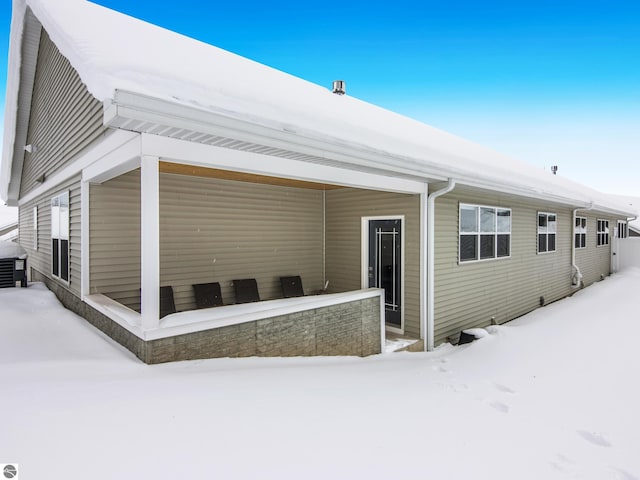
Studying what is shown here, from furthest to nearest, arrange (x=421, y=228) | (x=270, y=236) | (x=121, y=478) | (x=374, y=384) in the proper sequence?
(x=270, y=236) < (x=421, y=228) < (x=374, y=384) < (x=121, y=478)

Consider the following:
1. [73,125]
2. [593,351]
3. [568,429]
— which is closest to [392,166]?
[568,429]

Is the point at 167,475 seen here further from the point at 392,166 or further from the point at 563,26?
the point at 563,26

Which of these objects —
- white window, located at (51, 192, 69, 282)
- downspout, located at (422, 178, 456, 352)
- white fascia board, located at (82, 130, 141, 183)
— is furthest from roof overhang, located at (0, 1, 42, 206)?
downspout, located at (422, 178, 456, 352)

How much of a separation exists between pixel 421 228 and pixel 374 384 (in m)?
3.17

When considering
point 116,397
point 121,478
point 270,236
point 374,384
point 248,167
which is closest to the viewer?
point 121,478

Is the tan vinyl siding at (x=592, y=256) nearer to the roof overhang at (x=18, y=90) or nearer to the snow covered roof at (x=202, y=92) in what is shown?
the snow covered roof at (x=202, y=92)

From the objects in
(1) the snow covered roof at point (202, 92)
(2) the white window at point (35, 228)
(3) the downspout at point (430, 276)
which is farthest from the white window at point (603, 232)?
(2) the white window at point (35, 228)

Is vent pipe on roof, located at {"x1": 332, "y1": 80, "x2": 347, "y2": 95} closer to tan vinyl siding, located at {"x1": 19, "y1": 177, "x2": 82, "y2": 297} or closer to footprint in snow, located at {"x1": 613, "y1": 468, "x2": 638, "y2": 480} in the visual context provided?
tan vinyl siding, located at {"x1": 19, "y1": 177, "x2": 82, "y2": 297}

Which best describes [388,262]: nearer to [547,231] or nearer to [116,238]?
[116,238]

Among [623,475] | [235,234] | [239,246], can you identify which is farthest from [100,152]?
[623,475]

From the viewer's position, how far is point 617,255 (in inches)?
641

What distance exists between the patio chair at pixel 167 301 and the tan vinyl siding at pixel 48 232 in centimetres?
110

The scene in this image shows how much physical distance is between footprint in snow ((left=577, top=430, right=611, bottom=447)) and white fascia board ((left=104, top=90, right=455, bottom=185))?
3.32 metres

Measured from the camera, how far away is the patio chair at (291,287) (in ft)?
23.1
